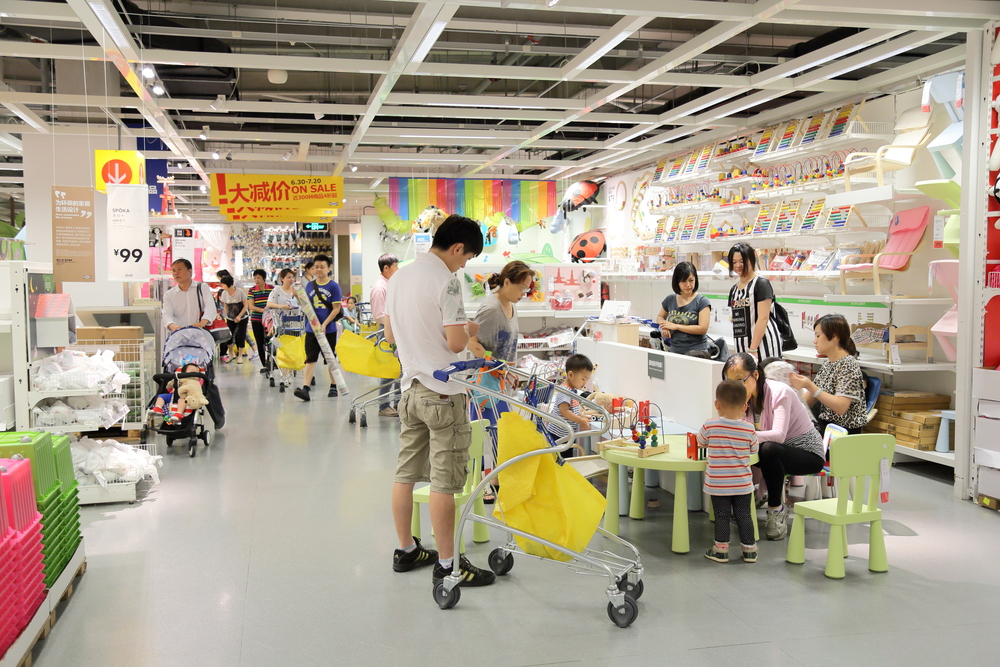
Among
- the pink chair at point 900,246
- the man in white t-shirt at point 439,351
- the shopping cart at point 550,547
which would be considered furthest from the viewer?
the pink chair at point 900,246

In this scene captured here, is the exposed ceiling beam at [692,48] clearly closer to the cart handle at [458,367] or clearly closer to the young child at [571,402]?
the young child at [571,402]

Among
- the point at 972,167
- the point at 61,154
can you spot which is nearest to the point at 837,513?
the point at 972,167

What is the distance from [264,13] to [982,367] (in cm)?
638

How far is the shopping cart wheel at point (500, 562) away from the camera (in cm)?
400

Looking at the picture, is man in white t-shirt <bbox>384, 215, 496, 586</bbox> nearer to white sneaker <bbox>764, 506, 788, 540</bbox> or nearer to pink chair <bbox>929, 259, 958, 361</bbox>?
white sneaker <bbox>764, 506, 788, 540</bbox>

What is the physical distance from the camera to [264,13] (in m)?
7.05

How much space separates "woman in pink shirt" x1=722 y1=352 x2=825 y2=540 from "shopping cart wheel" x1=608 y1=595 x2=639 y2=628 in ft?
4.86

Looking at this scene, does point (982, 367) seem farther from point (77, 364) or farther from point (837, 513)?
point (77, 364)

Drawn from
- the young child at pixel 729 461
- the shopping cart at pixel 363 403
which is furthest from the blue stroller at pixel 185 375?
the young child at pixel 729 461

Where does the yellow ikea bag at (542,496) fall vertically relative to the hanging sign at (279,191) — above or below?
below

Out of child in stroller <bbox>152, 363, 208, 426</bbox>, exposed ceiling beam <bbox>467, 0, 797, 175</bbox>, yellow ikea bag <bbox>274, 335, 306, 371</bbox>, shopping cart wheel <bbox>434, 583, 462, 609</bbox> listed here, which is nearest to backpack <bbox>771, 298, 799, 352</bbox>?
exposed ceiling beam <bbox>467, 0, 797, 175</bbox>

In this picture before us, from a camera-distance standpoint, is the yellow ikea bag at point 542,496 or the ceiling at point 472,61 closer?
the yellow ikea bag at point 542,496

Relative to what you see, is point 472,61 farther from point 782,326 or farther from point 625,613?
point 625,613

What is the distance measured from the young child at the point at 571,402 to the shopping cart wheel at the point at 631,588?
1104 millimetres
